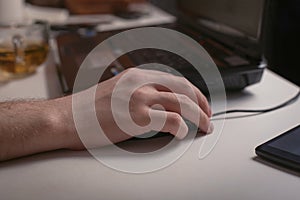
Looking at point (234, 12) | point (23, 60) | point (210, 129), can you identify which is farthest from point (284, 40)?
point (23, 60)

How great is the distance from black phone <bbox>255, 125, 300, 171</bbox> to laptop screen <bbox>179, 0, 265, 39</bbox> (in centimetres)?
25

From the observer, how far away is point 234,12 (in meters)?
0.86

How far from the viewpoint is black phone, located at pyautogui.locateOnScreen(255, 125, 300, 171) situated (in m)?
0.53

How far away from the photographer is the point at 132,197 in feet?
1.56

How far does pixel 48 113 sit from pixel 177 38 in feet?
1.40

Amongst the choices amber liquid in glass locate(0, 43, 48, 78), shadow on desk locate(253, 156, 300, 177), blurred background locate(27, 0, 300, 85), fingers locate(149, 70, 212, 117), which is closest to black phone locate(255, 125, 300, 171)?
shadow on desk locate(253, 156, 300, 177)

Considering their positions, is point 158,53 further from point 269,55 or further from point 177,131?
point 269,55

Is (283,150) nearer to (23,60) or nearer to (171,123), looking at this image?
(171,123)

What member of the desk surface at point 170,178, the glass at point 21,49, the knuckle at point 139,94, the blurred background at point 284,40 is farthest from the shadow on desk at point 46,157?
the blurred background at point 284,40

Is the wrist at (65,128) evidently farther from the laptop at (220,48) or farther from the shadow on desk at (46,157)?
the laptop at (220,48)

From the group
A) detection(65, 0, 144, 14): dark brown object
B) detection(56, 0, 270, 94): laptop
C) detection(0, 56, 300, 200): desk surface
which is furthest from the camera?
detection(65, 0, 144, 14): dark brown object

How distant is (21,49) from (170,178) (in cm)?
49

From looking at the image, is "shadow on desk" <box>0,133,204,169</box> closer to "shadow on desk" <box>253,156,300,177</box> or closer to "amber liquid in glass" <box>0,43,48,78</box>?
"shadow on desk" <box>253,156,300,177</box>

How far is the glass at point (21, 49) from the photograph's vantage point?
0.83 meters
